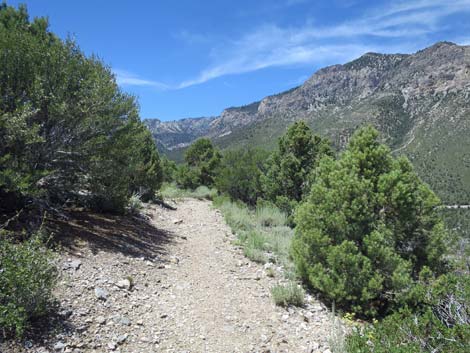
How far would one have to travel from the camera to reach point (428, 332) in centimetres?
365

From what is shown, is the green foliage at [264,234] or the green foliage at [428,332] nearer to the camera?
the green foliage at [428,332]

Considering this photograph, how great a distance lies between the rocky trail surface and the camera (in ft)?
13.6

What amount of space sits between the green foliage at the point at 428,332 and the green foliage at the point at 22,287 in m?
3.46

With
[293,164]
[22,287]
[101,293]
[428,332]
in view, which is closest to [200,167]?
[293,164]

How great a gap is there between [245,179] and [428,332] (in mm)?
14824

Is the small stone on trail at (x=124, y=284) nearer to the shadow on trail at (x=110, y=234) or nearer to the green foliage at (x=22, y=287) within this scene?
the shadow on trail at (x=110, y=234)

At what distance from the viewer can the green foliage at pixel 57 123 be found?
5.82m

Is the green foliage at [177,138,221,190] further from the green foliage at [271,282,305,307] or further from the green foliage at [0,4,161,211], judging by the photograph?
the green foliage at [271,282,305,307]

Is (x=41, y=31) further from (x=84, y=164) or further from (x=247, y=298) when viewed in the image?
(x=247, y=298)

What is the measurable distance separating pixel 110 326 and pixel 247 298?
241 centimetres

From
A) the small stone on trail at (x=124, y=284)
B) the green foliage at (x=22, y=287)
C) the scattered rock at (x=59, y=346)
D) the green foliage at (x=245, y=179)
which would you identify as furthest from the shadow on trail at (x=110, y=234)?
the green foliage at (x=245, y=179)

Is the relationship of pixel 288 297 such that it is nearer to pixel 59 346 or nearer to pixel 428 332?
pixel 428 332

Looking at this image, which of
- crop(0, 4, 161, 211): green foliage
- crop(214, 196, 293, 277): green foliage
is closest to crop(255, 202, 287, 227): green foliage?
crop(214, 196, 293, 277): green foliage

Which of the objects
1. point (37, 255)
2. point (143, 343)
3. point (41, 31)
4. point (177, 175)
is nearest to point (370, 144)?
point (143, 343)
